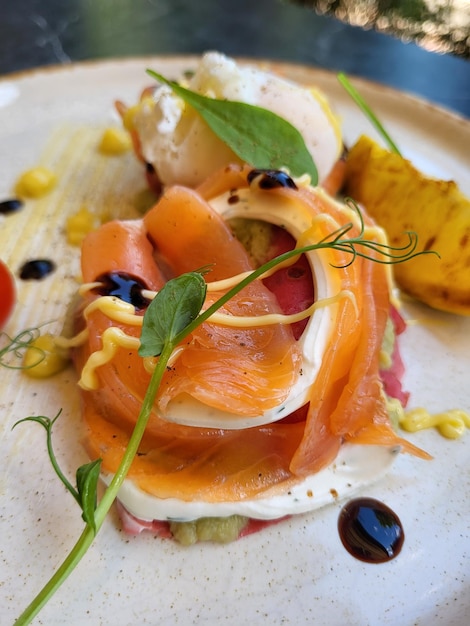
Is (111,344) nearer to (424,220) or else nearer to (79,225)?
(79,225)

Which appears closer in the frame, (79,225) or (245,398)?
(245,398)

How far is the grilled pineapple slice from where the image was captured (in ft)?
6.28

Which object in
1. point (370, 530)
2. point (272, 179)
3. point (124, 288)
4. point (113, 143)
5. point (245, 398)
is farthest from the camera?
point (113, 143)

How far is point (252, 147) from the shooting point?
2.00 m

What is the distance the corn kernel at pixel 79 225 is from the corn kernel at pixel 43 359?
582 mm

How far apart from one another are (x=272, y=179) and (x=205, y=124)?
0.50 m

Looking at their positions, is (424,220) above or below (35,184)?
above

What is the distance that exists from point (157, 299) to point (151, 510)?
0.56 m

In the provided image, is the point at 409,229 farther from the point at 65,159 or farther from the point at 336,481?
the point at 65,159

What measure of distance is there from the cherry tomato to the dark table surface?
2.33m

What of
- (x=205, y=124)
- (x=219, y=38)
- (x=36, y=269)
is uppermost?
(x=219, y=38)

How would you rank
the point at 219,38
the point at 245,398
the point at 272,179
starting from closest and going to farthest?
1. the point at 245,398
2. the point at 272,179
3. the point at 219,38

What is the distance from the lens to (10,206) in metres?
2.45

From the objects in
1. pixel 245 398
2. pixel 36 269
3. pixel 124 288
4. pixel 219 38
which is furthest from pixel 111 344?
pixel 219 38
